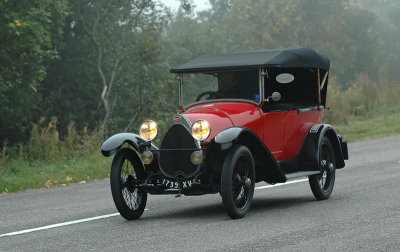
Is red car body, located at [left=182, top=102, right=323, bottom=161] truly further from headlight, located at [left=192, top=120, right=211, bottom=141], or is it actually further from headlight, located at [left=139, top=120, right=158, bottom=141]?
headlight, located at [left=139, top=120, right=158, bottom=141]

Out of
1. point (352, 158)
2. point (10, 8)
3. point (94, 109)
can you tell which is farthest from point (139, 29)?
point (352, 158)

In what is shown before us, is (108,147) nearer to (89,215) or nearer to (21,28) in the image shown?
(89,215)

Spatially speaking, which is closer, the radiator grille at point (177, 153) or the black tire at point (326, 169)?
the radiator grille at point (177, 153)

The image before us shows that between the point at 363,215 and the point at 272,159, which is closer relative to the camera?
the point at 363,215

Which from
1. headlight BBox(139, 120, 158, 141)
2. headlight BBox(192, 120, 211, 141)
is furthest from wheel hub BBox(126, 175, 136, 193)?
headlight BBox(192, 120, 211, 141)

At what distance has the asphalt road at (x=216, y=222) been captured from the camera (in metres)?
7.00

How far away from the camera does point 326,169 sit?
10.6 metres

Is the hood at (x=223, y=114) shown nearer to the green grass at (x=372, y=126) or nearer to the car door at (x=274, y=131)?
the car door at (x=274, y=131)

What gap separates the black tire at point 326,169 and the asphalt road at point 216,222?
0.45 feet

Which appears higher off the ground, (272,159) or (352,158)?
(272,159)

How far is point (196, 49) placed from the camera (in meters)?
42.7

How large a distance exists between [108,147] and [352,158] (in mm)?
8736

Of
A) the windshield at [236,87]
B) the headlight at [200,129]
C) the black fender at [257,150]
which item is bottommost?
the black fender at [257,150]

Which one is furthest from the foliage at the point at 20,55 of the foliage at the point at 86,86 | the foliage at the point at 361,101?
the foliage at the point at 361,101
